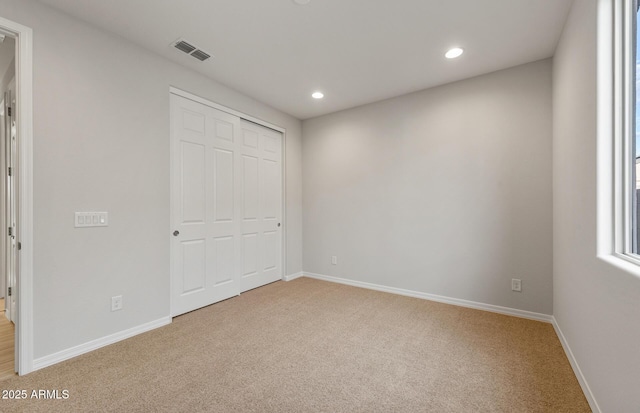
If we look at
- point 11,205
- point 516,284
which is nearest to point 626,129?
point 516,284

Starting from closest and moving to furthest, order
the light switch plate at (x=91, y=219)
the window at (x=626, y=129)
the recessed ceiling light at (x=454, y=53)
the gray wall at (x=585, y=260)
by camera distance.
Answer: the gray wall at (x=585, y=260) → the window at (x=626, y=129) → the light switch plate at (x=91, y=219) → the recessed ceiling light at (x=454, y=53)

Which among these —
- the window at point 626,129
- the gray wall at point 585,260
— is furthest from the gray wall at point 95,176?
the window at point 626,129

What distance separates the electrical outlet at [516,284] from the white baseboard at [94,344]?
364 centimetres

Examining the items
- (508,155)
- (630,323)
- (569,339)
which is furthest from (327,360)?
(508,155)

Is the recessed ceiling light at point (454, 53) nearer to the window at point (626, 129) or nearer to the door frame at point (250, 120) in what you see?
the window at point (626, 129)

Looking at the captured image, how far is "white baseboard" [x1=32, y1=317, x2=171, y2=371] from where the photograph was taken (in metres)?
1.98

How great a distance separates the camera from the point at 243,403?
1.62 metres

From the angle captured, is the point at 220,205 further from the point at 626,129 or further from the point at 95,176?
the point at 626,129

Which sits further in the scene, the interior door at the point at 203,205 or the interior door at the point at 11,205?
the interior door at the point at 203,205

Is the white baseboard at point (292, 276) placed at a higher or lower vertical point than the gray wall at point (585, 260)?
lower

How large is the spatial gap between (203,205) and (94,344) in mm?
1573

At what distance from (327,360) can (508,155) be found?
109 inches

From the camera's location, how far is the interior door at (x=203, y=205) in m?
2.91

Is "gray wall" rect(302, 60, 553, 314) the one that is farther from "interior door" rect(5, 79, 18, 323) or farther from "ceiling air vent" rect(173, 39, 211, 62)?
"interior door" rect(5, 79, 18, 323)
